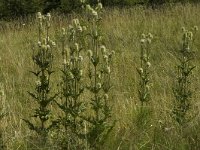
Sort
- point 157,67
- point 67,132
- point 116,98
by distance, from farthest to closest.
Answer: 1. point 157,67
2. point 116,98
3. point 67,132

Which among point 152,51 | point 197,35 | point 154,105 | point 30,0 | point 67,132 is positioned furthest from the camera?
point 30,0

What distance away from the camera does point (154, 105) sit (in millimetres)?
4574

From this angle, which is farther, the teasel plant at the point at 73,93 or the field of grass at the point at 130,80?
the field of grass at the point at 130,80

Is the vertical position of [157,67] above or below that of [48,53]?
below

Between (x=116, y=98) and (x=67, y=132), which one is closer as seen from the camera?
(x=67, y=132)

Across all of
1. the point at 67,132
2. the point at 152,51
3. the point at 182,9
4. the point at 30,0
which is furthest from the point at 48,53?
the point at 30,0

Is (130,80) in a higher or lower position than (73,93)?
lower

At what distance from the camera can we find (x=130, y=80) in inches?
235

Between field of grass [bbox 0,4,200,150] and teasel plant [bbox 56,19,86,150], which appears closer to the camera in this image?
teasel plant [bbox 56,19,86,150]

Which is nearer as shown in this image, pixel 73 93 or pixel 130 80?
pixel 73 93

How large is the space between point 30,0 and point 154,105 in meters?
11.1

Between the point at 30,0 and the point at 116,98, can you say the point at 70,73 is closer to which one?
the point at 116,98

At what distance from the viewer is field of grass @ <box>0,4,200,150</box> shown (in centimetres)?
366

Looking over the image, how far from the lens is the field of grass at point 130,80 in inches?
144
